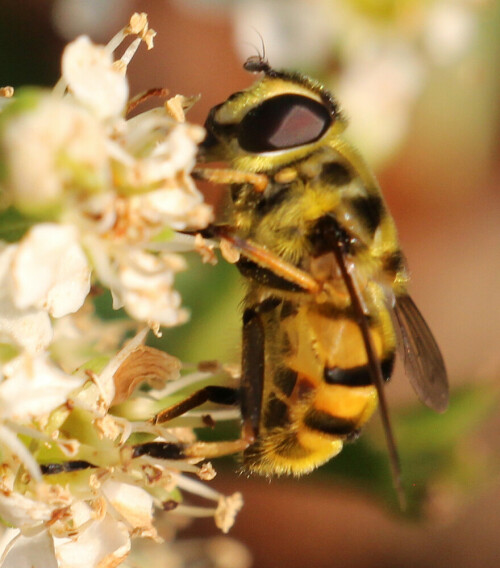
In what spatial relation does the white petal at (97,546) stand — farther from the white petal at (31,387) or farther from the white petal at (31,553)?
the white petal at (31,387)

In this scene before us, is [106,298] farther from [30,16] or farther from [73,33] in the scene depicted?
[30,16]

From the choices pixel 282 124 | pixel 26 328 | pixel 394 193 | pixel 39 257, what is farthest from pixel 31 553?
pixel 394 193

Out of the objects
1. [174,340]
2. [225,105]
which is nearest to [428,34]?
[174,340]

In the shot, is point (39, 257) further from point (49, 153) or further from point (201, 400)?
point (201, 400)

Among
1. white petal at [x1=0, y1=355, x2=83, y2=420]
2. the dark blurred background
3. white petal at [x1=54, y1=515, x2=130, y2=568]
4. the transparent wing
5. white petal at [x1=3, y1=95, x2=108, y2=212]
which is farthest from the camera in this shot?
the dark blurred background

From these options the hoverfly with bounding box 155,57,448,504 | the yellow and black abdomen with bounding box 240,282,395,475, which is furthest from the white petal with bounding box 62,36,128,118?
the yellow and black abdomen with bounding box 240,282,395,475

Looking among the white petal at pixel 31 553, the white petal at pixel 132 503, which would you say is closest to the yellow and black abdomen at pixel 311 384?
the white petal at pixel 132 503

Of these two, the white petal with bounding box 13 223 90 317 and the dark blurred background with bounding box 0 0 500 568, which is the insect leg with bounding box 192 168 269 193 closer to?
the white petal with bounding box 13 223 90 317
